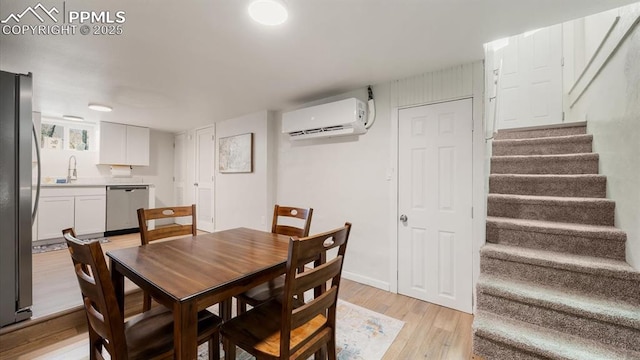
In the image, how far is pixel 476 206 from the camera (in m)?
2.18

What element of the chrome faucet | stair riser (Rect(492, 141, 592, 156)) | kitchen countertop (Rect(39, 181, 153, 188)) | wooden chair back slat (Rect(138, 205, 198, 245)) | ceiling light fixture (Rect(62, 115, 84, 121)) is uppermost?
ceiling light fixture (Rect(62, 115, 84, 121))

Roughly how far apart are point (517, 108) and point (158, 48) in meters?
4.45

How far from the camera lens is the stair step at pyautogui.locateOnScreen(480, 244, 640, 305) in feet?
4.96

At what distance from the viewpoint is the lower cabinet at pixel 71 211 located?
3.90 metres

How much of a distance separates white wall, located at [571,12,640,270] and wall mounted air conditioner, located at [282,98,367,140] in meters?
1.94

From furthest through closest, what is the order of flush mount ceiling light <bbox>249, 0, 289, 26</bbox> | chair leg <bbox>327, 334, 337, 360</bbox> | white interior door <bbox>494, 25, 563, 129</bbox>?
1. white interior door <bbox>494, 25, 563, 129</bbox>
2. flush mount ceiling light <bbox>249, 0, 289, 26</bbox>
3. chair leg <bbox>327, 334, 337, 360</bbox>

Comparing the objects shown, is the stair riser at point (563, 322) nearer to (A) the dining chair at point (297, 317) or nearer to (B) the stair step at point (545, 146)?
(A) the dining chair at point (297, 317)

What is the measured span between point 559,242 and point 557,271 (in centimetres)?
30

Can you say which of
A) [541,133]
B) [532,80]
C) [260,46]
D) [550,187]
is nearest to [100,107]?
[260,46]

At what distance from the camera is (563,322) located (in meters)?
1.52

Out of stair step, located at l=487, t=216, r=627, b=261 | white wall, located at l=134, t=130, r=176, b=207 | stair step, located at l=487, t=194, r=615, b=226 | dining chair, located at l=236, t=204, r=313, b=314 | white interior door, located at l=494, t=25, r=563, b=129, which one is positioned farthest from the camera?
white wall, located at l=134, t=130, r=176, b=207

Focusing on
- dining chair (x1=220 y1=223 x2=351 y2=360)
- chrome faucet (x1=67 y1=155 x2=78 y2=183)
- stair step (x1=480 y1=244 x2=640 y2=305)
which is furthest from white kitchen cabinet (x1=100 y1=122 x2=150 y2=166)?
stair step (x1=480 y1=244 x2=640 y2=305)

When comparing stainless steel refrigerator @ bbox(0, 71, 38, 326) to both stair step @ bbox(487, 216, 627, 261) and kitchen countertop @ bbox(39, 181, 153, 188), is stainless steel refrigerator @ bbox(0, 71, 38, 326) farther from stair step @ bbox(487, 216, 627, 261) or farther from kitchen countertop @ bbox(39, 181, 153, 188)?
stair step @ bbox(487, 216, 627, 261)

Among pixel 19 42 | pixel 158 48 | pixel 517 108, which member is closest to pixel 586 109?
pixel 517 108
